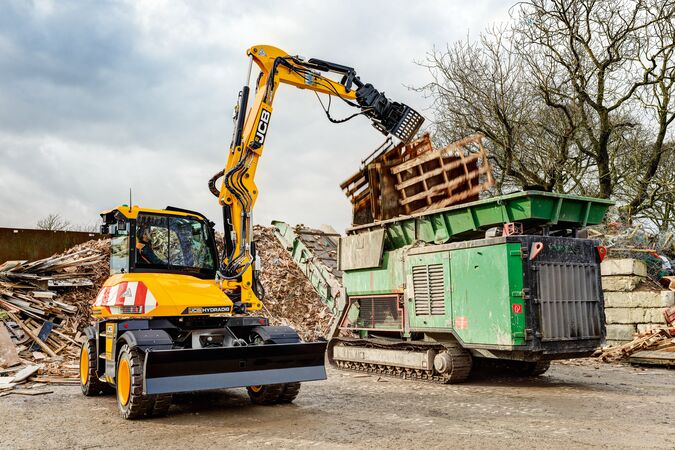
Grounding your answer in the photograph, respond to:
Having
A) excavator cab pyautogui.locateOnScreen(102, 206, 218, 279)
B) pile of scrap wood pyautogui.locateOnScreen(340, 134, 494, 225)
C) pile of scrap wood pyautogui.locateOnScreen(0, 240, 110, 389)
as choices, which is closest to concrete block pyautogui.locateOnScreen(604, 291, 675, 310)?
pile of scrap wood pyautogui.locateOnScreen(340, 134, 494, 225)

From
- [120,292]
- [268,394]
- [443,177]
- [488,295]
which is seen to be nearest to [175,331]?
[120,292]

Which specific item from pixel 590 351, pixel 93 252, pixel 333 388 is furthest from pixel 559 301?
pixel 93 252

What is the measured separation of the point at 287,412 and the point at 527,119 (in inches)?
512

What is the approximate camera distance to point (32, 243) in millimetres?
17391

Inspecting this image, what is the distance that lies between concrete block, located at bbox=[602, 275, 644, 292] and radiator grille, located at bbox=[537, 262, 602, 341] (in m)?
4.18

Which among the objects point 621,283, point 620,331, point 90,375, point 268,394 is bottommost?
point 268,394

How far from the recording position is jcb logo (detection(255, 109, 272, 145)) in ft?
28.8

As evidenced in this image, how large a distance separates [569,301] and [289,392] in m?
4.36

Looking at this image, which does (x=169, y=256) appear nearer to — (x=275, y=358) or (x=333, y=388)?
(x=275, y=358)

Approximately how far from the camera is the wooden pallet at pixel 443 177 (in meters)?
10.0

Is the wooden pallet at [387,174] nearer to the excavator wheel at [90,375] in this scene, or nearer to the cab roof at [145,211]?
the cab roof at [145,211]

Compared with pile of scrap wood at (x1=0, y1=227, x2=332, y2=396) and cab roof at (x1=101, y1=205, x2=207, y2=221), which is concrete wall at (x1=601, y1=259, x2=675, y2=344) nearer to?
pile of scrap wood at (x1=0, y1=227, x2=332, y2=396)

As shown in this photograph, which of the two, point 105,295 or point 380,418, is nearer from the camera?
point 380,418

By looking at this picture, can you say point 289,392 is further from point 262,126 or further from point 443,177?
point 443,177
